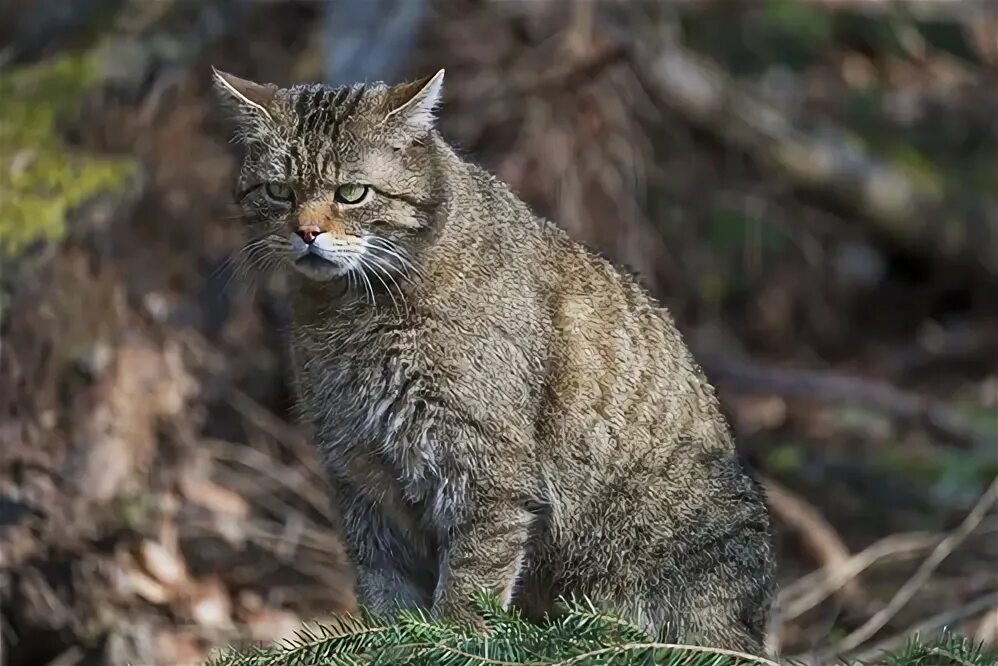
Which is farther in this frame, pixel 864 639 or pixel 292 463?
pixel 292 463

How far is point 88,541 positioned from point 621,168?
12.4 feet

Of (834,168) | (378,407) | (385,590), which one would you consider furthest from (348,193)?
(834,168)

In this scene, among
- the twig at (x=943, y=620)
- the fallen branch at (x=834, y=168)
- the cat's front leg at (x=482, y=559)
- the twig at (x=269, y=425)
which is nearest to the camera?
the cat's front leg at (x=482, y=559)

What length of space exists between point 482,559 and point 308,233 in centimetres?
96

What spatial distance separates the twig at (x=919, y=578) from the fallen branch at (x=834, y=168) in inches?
108

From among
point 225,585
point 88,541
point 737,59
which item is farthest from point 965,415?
point 88,541

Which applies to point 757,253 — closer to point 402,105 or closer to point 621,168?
point 621,168

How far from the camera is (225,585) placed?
631 centimetres

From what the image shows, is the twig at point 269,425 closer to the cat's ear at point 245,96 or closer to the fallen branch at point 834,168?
the fallen branch at point 834,168

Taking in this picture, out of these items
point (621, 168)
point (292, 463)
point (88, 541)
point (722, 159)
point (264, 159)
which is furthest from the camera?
point (722, 159)

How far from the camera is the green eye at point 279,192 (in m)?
3.87

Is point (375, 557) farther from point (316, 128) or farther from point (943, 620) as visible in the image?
point (943, 620)

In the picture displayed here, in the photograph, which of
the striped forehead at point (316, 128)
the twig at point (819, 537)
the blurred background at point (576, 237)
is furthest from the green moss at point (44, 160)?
the twig at point (819, 537)

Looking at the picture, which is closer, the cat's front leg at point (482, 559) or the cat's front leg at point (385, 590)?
the cat's front leg at point (482, 559)
